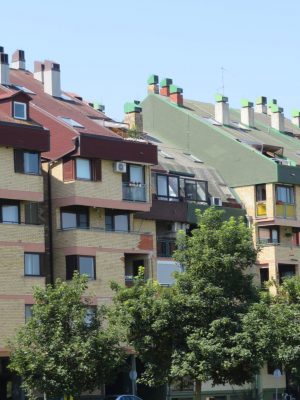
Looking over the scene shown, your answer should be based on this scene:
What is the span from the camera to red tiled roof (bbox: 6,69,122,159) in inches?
2657

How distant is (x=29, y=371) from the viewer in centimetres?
5559

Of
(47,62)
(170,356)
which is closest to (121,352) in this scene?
(170,356)

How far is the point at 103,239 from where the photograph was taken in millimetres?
67812

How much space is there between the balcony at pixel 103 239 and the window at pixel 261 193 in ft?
41.2

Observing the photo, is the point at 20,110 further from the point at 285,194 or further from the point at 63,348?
the point at 285,194

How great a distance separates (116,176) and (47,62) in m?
11.5

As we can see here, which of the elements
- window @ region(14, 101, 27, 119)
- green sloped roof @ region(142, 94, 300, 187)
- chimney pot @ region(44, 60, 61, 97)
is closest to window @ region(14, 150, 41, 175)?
window @ region(14, 101, 27, 119)

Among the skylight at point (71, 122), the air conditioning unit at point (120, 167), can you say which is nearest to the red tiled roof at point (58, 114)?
the skylight at point (71, 122)

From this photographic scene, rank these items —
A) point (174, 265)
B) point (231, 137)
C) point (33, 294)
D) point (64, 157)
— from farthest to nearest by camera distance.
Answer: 1. point (231, 137)
2. point (174, 265)
3. point (64, 157)
4. point (33, 294)

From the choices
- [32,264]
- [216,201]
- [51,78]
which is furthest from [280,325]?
[51,78]

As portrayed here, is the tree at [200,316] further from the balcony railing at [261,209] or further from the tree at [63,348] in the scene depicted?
the balcony railing at [261,209]

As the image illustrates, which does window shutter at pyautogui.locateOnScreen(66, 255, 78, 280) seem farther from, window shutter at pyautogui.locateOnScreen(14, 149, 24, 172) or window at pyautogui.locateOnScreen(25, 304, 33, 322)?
window shutter at pyautogui.locateOnScreen(14, 149, 24, 172)

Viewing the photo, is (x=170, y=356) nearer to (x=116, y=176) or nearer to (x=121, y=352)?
(x=121, y=352)

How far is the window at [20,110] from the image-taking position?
6538cm
